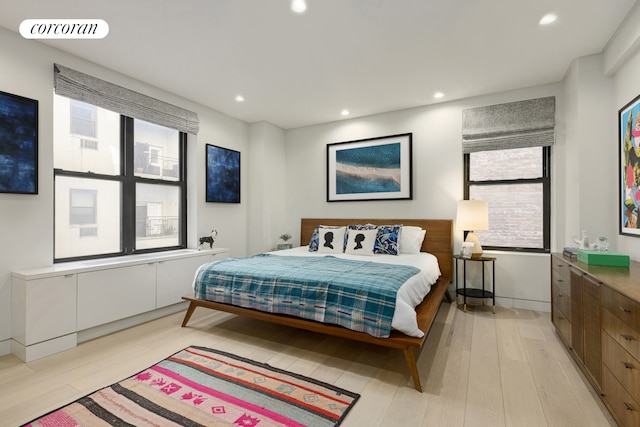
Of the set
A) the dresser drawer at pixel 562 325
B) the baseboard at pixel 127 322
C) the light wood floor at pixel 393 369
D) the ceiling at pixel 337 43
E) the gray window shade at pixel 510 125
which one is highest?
the ceiling at pixel 337 43

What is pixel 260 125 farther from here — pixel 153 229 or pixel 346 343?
pixel 346 343

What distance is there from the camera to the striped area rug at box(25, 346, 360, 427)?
167 cm

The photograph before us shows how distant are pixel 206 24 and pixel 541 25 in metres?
2.66

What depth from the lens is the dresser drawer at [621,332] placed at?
4.51 ft

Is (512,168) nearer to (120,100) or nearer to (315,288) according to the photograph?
(315,288)

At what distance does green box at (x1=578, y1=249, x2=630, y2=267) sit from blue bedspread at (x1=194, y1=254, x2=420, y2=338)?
1.24 meters

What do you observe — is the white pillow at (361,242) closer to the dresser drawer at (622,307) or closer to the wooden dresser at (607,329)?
the wooden dresser at (607,329)

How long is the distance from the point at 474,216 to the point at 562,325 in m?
1.33

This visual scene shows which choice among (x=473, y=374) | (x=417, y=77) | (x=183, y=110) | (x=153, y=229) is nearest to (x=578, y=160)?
(x=417, y=77)

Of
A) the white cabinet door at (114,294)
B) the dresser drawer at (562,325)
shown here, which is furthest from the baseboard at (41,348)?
the dresser drawer at (562,325)

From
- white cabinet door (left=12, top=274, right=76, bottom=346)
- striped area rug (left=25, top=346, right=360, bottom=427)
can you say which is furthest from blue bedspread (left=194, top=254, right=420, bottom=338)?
white cabinet door (left=12, top=274, right=76, bottom=346)

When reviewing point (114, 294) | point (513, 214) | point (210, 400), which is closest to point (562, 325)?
point (513, 214)

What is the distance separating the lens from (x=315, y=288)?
2.39m

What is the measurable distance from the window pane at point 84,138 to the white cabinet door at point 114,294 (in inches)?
44.6
